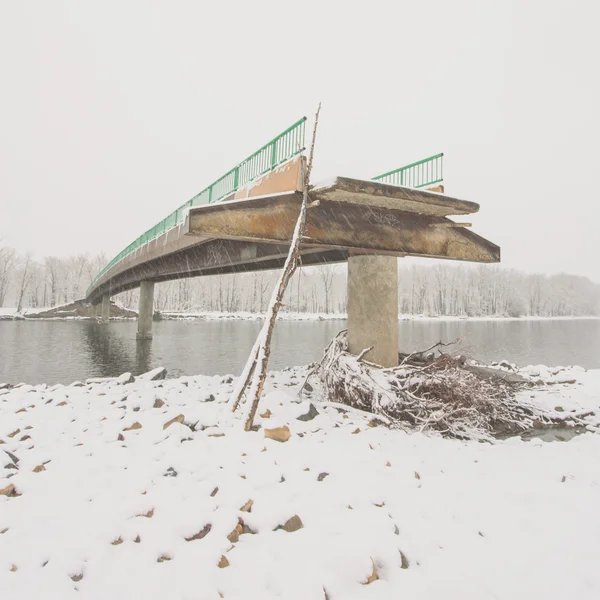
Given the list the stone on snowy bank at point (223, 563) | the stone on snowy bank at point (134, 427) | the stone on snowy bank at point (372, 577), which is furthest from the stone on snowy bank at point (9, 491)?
the stone on snowy bank at point (372, 577)

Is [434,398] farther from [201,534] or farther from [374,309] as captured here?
[201,534]

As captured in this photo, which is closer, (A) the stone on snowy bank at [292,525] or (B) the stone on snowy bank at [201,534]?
(B) the stone on snowy bank at [201,534]

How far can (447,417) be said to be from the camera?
7969mm

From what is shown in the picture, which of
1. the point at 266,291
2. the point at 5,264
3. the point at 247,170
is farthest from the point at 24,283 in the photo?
the point at 247,170

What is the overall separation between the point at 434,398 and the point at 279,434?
4042mm

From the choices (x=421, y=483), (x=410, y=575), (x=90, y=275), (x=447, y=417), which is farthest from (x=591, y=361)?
(x=90, y=275)

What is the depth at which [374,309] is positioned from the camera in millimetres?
9773

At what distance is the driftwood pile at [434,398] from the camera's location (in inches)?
312

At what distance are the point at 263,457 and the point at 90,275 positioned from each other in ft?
322

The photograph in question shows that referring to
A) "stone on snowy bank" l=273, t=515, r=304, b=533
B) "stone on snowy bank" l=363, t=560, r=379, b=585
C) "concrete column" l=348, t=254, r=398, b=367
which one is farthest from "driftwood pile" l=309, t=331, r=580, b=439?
"stone on snowy bank" l=363, t=560, r=379, b=585

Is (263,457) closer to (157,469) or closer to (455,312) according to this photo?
(157,469)

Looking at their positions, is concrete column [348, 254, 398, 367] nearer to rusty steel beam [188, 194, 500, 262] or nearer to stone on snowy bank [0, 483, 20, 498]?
rusty steel beam [188, 194, 500, 262]

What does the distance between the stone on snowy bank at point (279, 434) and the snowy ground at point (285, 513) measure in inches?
4.2

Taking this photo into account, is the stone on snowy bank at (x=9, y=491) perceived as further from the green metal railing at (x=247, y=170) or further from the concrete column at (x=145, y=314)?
the concrete column at (x=145, y=314)
